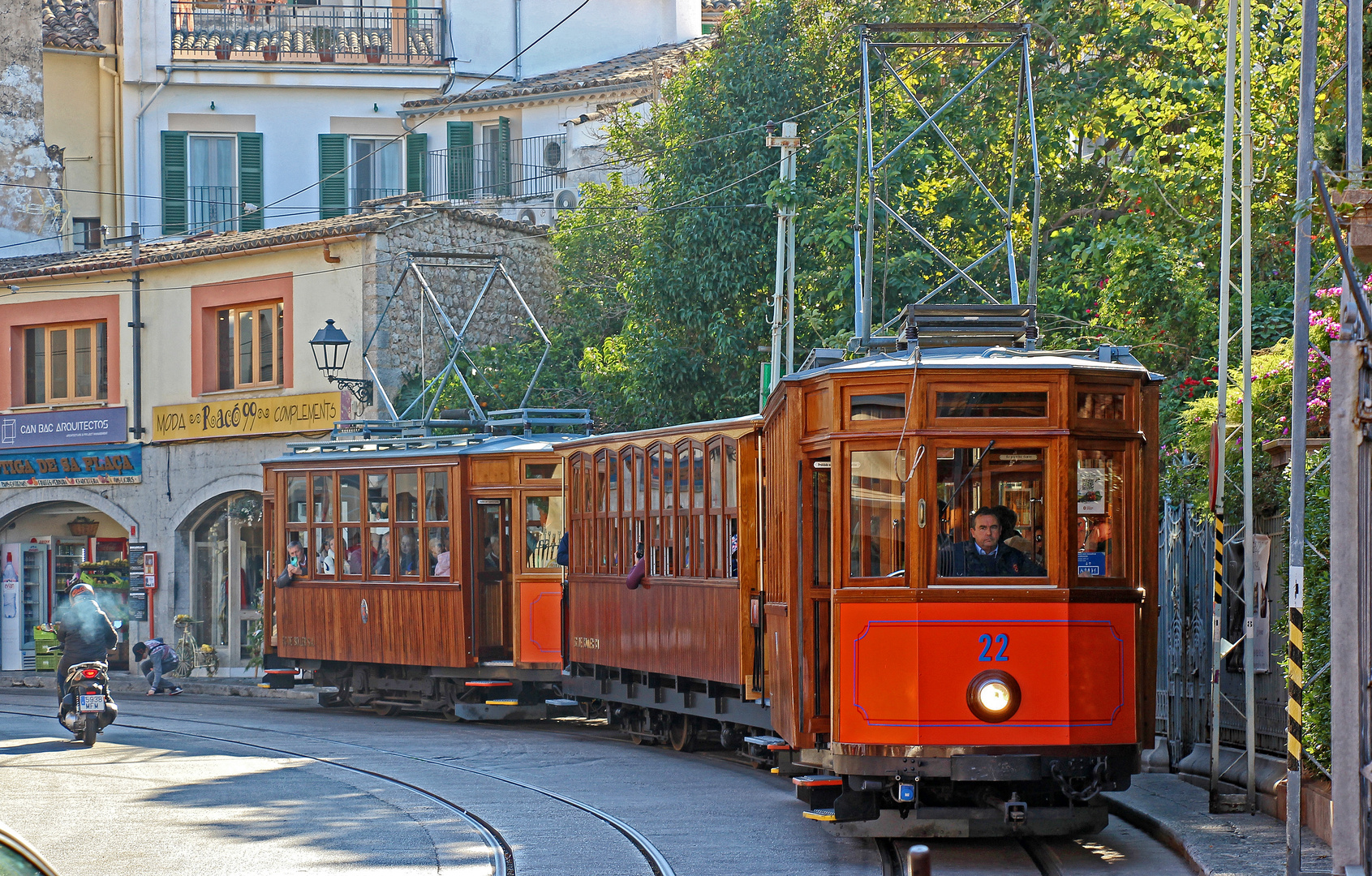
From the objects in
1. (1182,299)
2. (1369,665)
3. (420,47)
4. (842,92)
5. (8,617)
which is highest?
(420,47)

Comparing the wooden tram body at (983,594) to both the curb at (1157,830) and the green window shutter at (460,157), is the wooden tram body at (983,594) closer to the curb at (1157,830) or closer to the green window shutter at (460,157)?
the curb at (1157,830)

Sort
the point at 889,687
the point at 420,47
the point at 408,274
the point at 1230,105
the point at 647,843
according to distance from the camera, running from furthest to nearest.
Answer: the point at 420,47
the point at 408,274
the point at 1230,105
the point at 647,843
the point at 889,687

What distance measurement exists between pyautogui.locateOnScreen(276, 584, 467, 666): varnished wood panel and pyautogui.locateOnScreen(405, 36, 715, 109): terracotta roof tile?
15.0 meters

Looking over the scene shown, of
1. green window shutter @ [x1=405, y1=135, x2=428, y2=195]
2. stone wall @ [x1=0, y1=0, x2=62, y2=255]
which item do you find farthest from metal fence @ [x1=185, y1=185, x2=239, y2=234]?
green window shutter @ [x1=405, y1=135, x2=428, y2=195]

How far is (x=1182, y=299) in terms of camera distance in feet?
55.6

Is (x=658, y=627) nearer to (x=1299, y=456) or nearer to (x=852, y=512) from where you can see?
(x=852, y=512)

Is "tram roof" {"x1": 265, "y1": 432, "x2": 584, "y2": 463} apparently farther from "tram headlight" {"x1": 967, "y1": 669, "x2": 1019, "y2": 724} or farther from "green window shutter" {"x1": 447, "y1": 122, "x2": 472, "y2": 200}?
"green window shutter" {"x1": 447, "y1": 122, "x2": 472, "y2": 200}

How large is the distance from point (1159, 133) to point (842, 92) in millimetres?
9021

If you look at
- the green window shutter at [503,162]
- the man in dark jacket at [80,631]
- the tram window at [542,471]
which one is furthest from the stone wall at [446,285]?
the man in dark jacket at [80,631]

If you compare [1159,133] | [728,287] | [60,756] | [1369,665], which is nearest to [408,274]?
[728,287]

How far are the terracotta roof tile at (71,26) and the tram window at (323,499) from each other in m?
17.2

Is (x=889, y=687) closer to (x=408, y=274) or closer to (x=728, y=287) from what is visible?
(x=728, y=287)

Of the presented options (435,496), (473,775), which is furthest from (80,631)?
(473,775)

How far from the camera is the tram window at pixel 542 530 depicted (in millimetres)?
19453
